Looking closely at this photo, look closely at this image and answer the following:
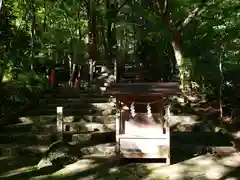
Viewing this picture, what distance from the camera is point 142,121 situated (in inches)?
289

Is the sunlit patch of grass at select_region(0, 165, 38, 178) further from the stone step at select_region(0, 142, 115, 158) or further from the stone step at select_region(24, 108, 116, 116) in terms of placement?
the stone step at select_region(24, 108, 116, 116)

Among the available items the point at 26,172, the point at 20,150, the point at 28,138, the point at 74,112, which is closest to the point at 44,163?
the point at 26,172

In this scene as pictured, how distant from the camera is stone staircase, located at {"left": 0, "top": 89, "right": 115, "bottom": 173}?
8.05 meters

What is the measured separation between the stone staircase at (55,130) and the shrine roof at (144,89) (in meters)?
1.90

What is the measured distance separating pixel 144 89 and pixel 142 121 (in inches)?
34.6

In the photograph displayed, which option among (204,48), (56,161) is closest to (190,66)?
(204,48)

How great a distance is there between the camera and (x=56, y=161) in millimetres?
7234

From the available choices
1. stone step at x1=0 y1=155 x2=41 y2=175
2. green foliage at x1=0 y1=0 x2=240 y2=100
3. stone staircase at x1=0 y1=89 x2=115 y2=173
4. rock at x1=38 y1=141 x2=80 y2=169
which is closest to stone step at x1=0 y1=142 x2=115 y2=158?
stone staircase at x1=0 y1=89 x2=115 y2=173

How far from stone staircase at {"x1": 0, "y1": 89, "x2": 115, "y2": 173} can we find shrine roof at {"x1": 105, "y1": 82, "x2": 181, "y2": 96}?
1.90 metres

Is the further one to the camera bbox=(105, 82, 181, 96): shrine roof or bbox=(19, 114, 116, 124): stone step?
bbox=(19, 114, 116, 124): stone step

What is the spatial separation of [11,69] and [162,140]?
841cm

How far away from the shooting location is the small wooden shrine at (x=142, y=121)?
A: 706 cm

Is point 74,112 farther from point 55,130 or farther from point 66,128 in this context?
point 55,130

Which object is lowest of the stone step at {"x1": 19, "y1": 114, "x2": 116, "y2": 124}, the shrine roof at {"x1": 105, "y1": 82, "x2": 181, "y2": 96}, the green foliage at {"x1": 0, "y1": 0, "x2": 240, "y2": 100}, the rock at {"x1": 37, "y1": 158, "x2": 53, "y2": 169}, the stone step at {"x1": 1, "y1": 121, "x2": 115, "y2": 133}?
the rock at {"x1": 37, "y1": 158, "x2": 53, "y2": 169}
